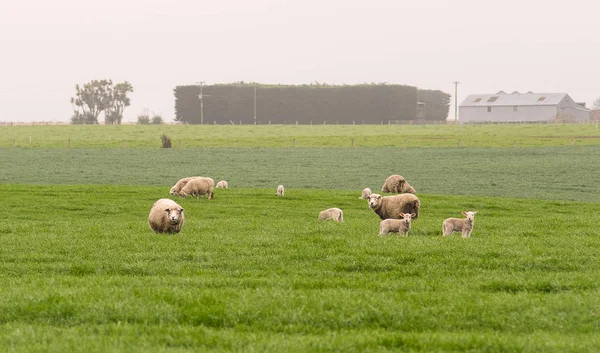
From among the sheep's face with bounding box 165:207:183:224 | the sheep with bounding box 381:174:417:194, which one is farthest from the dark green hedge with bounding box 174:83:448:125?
the sheep's face with bounding box 165:207:183:224

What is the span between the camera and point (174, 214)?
20078 millimetres

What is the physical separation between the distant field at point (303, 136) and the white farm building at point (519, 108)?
3895 centimetres

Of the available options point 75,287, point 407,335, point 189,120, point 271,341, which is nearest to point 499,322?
point 407,335

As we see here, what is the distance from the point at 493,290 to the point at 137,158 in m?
61.1

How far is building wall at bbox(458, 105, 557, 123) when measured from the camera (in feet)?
563

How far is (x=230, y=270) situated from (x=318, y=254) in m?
2.19

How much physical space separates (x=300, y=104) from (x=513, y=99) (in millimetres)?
47260

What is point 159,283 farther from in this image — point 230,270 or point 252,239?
point 252,239

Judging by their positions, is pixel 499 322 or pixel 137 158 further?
pixel 137 158

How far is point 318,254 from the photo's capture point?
1728cm

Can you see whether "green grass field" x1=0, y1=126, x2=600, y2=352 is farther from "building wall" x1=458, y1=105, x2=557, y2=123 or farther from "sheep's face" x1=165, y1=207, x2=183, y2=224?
"building wall" x1=458, y1=105, x2=557, y2=123

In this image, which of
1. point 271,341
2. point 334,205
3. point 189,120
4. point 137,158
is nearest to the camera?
point 271,341

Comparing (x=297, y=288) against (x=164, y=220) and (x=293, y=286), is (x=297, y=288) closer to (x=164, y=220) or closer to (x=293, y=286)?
(x=293, y=286)

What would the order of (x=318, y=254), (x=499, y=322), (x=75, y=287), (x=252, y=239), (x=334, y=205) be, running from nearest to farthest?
(x=499, y=322)
(x=75, y=287)
(x=318, y=254)
(x=252, y=239)
(x=334, y=205)
